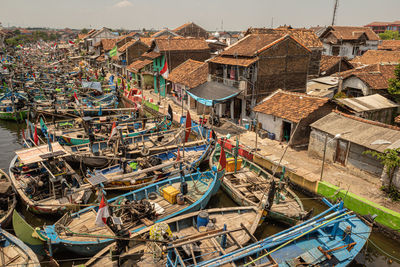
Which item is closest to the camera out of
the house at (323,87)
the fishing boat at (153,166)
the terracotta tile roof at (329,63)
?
the fishing boat at (153,166)

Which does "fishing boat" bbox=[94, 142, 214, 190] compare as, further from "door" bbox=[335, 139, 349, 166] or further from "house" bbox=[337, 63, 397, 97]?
"house" bbox=[337, 63, 397, 97]

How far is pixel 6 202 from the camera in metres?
16.2

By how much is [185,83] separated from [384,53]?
31898 mm

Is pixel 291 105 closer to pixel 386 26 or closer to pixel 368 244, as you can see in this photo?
pixel 368 244

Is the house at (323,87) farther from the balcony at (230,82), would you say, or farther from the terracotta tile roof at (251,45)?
the balcony at (230,82)

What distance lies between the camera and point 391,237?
14.5 m

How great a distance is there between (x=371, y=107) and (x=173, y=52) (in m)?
27.7

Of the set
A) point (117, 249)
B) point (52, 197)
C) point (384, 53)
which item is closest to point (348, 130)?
point (117, 249)

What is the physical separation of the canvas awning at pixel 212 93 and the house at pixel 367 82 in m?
12.6

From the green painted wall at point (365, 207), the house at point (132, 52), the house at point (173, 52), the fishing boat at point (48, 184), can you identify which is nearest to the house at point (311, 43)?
the house at point (173, 52)

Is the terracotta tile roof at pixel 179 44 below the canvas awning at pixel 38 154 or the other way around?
the other way around

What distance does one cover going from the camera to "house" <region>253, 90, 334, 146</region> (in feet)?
74.5

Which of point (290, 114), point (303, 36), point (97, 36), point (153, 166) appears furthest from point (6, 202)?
point (97, 36)

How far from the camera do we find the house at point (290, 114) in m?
22.7
